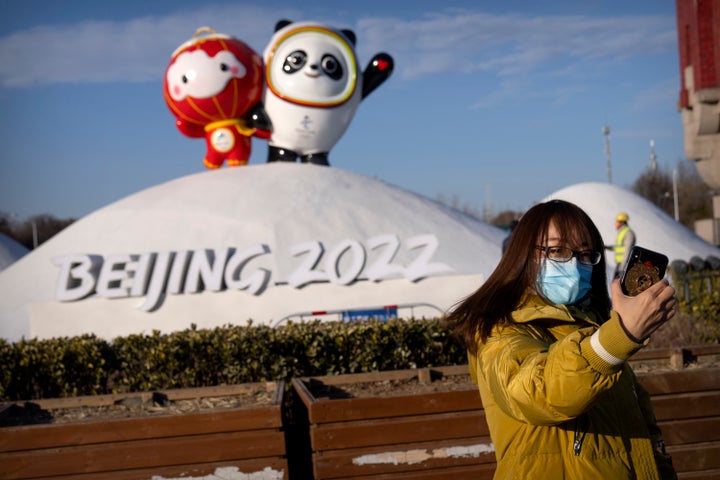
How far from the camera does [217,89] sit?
18562 millimetres

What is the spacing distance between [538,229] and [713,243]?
21595 millimetres

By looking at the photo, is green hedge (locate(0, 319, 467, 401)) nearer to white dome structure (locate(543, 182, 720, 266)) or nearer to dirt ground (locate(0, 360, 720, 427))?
dirt ground (locate(0, 360, 720, 427))

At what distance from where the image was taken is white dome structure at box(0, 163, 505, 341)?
45.9ft

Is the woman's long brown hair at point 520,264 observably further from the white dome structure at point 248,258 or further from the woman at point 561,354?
the white dome structure at point 248,258

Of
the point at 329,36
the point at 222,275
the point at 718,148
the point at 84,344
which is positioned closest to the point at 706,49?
the point at 718,148

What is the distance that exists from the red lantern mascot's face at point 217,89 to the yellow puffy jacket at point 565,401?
1693 cm

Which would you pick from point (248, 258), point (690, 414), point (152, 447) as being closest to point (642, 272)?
point (690, 414)

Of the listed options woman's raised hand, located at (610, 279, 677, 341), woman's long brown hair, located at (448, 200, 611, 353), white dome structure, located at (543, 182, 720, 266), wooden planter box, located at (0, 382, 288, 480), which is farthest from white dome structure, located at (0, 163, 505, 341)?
woman's raised hand, located at (610, 279, 677, 341)

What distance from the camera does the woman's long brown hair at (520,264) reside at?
239 centimetres

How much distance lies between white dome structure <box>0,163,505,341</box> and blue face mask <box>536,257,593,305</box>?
9.48 m

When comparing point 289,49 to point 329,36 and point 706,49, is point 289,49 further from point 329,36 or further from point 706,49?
point 706,49

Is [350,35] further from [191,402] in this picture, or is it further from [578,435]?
[578,435]

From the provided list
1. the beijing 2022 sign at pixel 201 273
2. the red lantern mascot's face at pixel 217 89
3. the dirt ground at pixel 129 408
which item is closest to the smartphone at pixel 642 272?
the dirt ground at pixel 129 408

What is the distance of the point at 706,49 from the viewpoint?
48.3 ft
